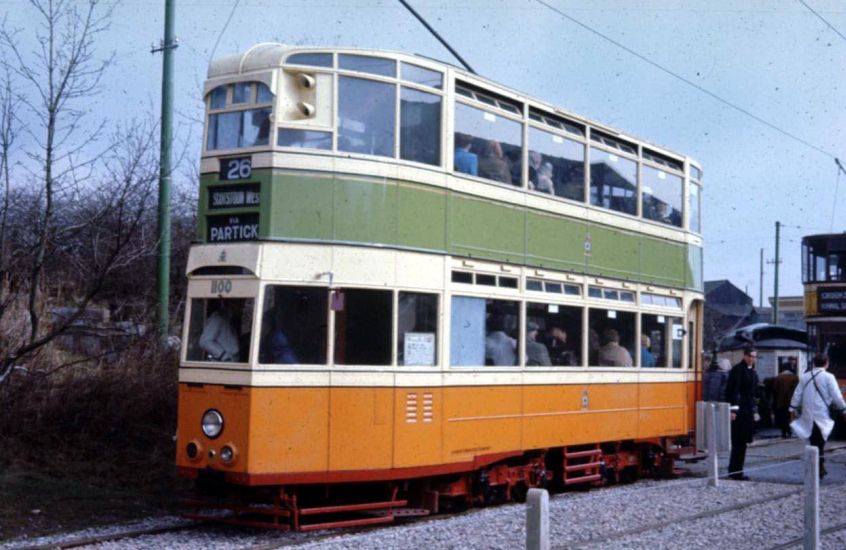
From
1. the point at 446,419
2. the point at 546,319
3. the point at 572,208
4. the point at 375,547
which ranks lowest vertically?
the point at 375,547

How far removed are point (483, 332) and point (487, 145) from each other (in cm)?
200

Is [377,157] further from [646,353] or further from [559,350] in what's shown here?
[646,353]

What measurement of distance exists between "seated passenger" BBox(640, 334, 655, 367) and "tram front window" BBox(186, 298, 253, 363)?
21.1 feet

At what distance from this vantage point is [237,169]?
10.6 metres

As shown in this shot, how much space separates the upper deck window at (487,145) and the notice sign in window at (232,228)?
2349mm

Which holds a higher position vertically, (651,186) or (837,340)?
(651,186)

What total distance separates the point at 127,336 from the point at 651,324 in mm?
7063

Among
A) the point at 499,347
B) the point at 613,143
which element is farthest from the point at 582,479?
the point at 613,143

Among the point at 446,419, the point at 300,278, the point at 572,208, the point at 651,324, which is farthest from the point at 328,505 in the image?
the point at 651,324

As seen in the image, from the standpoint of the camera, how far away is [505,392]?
39.7 feet

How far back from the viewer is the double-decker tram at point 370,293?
401 inches

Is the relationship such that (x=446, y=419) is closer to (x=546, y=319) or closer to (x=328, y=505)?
(x=328, y=505)

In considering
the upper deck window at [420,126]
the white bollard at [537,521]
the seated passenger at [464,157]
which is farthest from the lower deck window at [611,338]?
the white bollard at [537,521]

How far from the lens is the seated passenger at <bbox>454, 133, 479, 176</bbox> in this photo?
1154cm
